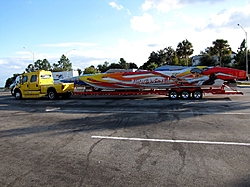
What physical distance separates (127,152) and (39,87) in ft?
52.8

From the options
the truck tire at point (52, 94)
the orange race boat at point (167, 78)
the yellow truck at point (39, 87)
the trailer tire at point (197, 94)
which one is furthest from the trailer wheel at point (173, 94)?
the truck tire at point (52, 94)

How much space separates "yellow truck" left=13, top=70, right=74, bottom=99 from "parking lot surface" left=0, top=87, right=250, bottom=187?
10.2 metres

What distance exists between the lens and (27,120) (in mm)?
10430

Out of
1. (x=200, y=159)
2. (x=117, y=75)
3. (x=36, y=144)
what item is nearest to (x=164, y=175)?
(x=200, y=159)

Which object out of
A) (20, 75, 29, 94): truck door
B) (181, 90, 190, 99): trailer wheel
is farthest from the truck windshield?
(181, 90, 190, 99): trailer wheel

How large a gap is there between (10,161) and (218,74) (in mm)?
16021

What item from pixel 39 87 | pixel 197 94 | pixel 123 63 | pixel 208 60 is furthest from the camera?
pixel 123 63

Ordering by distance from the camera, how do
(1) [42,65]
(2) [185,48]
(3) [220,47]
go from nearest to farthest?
(3) [220,47], (2) [185,48], (1) [42,65]

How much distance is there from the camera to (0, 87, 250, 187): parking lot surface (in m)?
4.39

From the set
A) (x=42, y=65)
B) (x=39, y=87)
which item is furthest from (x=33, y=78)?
(x=42, y=65)

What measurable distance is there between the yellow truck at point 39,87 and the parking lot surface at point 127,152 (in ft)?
33.6

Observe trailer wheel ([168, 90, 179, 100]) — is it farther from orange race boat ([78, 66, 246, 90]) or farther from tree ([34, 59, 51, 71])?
tree ([34, 59, 51, 71])

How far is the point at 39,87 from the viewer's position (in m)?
20.1

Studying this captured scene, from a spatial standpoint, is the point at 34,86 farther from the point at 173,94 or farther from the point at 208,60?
the point at 208,60
